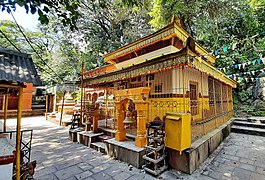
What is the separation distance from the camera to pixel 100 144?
6051 mm

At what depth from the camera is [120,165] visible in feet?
14.7

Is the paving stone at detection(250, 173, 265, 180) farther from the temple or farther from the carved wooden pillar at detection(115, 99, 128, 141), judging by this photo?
the carved wooden pillar at detection(115, 99, 128, 141)

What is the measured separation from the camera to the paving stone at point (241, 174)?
3.66 meters

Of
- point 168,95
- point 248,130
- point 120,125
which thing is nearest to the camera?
point 120,125

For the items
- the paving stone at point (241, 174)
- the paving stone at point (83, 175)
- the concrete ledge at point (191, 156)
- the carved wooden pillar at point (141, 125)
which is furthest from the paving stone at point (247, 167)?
the paving stone at point (83, 175)

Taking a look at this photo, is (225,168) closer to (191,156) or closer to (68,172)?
(191,156)

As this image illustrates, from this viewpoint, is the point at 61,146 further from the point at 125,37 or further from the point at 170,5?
the point at 125,37

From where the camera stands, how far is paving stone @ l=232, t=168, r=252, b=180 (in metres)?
3.66

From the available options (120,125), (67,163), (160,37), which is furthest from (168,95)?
(67,163)

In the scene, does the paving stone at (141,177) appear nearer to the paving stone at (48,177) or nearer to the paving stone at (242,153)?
the paving stone at (48,177)

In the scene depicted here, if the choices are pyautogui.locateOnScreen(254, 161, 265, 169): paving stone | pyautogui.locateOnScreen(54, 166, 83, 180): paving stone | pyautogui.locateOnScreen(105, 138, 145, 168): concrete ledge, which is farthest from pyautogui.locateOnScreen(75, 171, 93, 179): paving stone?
pyautogui.locateOnScreen(254, 161, 265, 169): paving stone

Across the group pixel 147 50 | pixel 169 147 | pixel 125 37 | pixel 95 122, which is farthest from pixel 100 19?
pixel 169 147

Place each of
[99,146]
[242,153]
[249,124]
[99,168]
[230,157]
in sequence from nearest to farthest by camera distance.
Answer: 1. [99,168]
2. [230,157]
3. [242,153]
4. [99,146]
5. [249,124]

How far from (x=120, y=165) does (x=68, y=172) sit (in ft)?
4.96
